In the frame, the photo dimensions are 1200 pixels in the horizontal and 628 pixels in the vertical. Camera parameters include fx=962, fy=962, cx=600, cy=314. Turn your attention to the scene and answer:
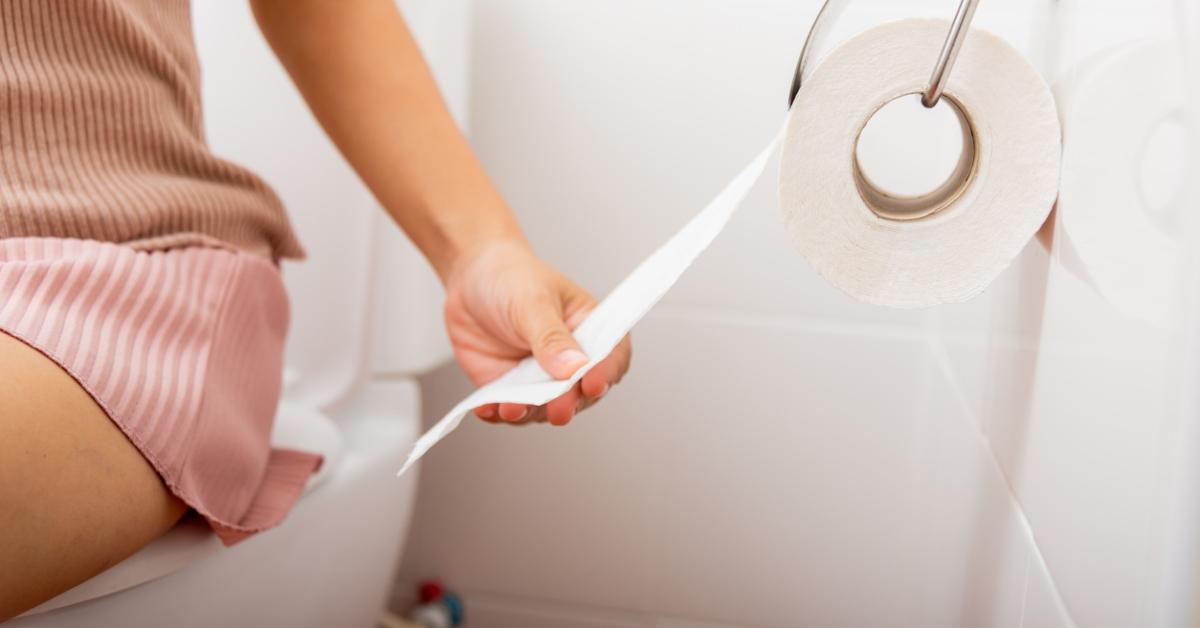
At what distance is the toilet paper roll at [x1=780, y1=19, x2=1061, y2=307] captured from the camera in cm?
32

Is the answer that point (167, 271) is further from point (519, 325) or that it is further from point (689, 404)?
point (689, 404)

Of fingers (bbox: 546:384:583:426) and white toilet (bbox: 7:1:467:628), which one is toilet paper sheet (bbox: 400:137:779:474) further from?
white toilet (bbox: 7:1:467:628)

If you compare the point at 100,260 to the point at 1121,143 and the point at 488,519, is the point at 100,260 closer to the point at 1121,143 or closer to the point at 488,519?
the point at 1121,143

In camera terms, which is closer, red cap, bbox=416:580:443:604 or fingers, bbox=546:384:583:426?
fingers, bbox=546:384:583:426

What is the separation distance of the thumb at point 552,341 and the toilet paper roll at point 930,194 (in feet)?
0.45

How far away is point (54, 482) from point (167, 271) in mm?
122

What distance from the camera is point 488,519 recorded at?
0.91 meters

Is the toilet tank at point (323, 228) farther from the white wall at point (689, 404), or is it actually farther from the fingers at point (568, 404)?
the fingers at point (568, 404)

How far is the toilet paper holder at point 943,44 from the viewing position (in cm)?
30

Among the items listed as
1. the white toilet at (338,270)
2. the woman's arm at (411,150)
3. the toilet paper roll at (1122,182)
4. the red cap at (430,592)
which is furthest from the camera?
the red cap at (430,592)

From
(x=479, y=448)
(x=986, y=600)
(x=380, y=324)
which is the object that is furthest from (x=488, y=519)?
(x=986, y=600)

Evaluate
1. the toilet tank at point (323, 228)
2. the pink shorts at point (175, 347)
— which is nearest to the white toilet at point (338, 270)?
the toilet tank at point (323, 228)

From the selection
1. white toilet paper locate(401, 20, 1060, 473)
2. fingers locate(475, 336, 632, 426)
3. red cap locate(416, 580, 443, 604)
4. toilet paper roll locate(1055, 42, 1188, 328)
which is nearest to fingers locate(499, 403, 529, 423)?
fingers locate(475, 336, 632, 426)

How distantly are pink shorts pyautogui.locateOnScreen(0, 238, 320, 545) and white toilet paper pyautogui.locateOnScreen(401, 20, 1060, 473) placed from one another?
0.71ft
